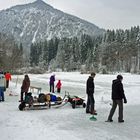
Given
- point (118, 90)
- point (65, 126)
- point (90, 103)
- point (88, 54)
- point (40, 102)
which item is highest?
point (88, 54)

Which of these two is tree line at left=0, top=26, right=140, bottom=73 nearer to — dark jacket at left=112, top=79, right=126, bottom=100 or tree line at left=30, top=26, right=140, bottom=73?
tree line at left=30, top=26, right=140, bottom=73

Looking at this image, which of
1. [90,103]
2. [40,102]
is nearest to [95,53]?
[40,102]

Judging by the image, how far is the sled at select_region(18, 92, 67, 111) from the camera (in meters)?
16.2

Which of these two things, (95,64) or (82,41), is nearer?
(95,64)

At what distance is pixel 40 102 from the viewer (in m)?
16.8

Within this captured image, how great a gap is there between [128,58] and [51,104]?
359ft

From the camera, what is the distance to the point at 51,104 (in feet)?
56.3

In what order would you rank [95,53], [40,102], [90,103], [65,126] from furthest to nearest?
[95,53] < [40,102] < [90,103] < [65,126]

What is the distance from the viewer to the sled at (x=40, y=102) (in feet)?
53.3

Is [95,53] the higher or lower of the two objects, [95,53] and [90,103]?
the higher

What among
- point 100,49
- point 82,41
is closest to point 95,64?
point 100,49

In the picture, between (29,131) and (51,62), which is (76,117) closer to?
(29,131)

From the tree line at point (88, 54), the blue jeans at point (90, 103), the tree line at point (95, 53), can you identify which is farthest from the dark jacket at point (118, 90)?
the tree line at point (95, 53)

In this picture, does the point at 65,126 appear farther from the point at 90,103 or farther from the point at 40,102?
the point at 40,102
